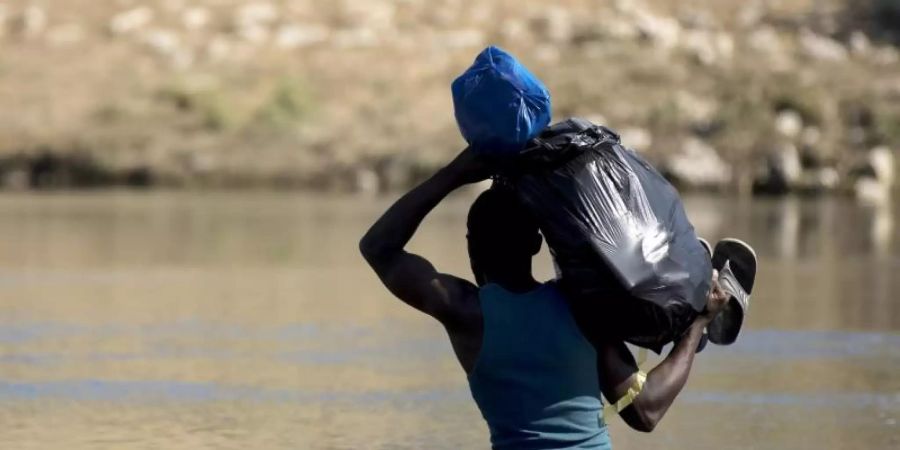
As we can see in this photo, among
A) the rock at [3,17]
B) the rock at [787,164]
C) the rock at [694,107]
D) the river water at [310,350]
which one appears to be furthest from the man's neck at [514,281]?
the rock at [3,17]

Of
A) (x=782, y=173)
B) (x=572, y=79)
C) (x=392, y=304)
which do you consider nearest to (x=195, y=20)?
(x=572, y=79)

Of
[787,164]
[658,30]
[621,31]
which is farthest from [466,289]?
[621,31]

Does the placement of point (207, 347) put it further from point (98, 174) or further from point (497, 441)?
point (98, 174)

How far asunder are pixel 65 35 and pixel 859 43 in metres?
17.3

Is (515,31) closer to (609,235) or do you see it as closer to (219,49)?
(219,49)

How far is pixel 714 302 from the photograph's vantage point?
17.6ft

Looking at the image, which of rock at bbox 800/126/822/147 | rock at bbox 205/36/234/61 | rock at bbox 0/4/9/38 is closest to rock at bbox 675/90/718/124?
rock at bbox 800/126/822/147

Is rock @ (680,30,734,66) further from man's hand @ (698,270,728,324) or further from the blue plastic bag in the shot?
the blue plastic bag

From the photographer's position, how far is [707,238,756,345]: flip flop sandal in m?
5.47

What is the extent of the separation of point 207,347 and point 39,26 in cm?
3519

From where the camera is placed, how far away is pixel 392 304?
15836 millimetres

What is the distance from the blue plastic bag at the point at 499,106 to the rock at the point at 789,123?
31.4 meters

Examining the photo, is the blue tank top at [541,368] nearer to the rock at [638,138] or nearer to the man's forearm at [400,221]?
the man's forearm at [400,221]

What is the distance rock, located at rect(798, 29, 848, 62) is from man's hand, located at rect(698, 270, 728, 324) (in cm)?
3857
